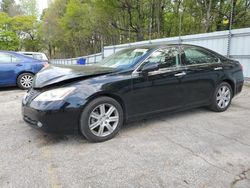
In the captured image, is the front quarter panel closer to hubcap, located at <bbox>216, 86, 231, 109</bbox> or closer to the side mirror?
the side mirror

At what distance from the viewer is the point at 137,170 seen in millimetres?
2500

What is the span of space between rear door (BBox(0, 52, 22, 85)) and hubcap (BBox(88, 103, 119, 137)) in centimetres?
496

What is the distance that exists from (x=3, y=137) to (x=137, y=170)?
2.16 meters

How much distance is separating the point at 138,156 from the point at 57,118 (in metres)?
1.12

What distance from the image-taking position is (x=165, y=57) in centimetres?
382

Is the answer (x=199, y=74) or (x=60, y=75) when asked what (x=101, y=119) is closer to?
(x=60, y=75)

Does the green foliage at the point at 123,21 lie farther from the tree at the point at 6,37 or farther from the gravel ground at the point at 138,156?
the gravel ground at the point at 138,156

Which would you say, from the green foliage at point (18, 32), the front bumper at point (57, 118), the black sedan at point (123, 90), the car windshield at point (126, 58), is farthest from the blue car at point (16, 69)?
the green foliage at point (18, 32)

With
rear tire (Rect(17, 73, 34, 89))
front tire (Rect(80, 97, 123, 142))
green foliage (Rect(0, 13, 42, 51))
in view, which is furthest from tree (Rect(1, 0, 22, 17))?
front tire (Rect(80, 97, 123, 142))

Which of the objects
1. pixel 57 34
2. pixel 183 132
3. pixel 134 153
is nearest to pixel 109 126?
pixel 134 153

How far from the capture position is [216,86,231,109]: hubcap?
4.52 m

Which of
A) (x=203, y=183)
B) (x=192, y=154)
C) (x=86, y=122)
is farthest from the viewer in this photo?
(x=86, y=122)

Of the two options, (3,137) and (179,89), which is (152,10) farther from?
(3,137)

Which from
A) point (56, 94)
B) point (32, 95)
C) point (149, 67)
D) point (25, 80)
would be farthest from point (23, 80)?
point (149, 67)
